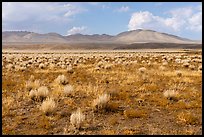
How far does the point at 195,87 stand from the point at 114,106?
6.90 m

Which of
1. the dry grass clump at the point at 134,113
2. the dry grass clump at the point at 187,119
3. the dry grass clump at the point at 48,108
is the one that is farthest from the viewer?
the dry grass clump at the point at 48,108

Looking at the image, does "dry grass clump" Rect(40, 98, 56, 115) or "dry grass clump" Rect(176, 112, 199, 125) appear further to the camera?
"dry grass clump" Rect(40, 98, 56, 115)

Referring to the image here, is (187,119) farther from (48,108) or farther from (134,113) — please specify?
(48,108)

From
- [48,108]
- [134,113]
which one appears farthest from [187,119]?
[48,108]

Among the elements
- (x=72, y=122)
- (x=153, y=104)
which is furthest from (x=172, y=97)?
(x=72, y=122)

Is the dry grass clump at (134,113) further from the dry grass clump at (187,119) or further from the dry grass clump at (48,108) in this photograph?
the dry grass clump at (48,108)

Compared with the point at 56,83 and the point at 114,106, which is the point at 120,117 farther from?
the point at 56,83

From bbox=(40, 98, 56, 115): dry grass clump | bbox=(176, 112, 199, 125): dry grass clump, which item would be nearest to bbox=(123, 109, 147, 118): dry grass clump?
bbox=(176, 112, 199, 125): dry grass clump

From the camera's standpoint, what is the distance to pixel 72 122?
944cm

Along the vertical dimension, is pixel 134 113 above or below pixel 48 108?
below

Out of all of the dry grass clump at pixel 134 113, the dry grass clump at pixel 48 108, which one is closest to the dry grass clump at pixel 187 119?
the dry grass clump at pixel 134 113

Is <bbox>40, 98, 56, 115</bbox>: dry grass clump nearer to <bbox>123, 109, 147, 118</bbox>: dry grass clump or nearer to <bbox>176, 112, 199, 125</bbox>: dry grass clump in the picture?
<bbox>123, 109, 147, 118</bbox>: dry grass clump

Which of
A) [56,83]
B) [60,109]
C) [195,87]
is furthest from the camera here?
[56,83]

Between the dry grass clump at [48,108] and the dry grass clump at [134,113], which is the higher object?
the dry grass clump at [48,108]
